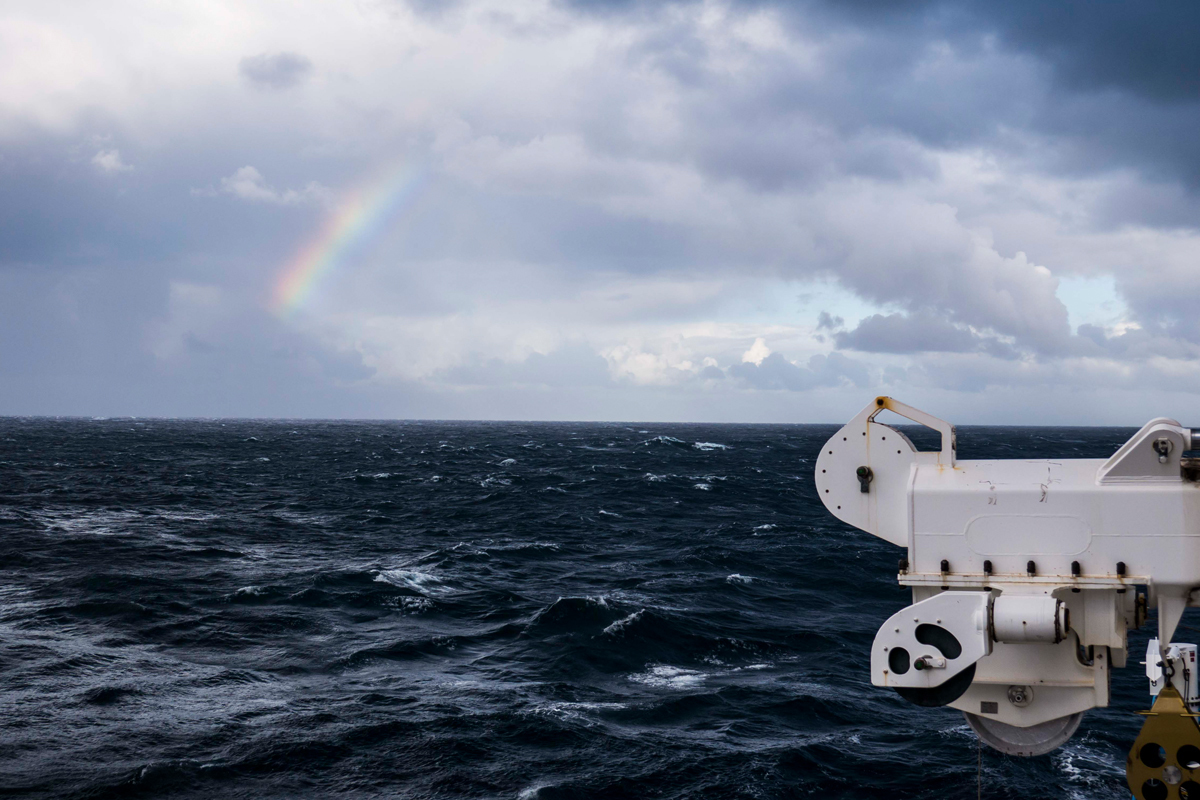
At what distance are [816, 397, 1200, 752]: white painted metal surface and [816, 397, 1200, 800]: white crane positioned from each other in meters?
0.01

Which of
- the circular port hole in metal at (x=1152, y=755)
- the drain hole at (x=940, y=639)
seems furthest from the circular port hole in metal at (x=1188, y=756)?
the drain hole at (x=940, y=639)

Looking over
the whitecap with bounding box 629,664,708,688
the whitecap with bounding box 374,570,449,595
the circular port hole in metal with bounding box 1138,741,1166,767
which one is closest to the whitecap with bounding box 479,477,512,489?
the whitecap with bounding box 374,570,449,595

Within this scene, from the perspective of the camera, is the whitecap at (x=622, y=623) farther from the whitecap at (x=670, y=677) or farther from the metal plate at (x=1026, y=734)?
the metal plate at (x=1026, y=734)

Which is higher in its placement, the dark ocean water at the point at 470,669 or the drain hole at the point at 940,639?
the drain hole at the point at 940,639

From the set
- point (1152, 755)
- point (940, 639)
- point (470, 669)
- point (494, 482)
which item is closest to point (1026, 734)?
point (1152, 755)

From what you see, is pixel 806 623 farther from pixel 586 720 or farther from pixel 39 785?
pixel 39 785

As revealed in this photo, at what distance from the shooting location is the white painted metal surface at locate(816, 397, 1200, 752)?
7305 millimetres

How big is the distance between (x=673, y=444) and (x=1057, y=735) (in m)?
152

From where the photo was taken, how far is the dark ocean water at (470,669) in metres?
17.2

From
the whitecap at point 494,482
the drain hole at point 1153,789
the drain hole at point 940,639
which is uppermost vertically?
the drain hole at point 940,639

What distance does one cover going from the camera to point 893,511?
27.8 feet

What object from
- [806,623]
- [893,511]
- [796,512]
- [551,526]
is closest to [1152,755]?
[893,511]

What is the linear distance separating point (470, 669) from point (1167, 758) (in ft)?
63.0

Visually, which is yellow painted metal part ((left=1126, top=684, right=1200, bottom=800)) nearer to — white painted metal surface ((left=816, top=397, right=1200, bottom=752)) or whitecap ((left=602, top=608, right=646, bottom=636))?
white painted metal surface ((left=816, top=397, right=1200, bottom=752))
